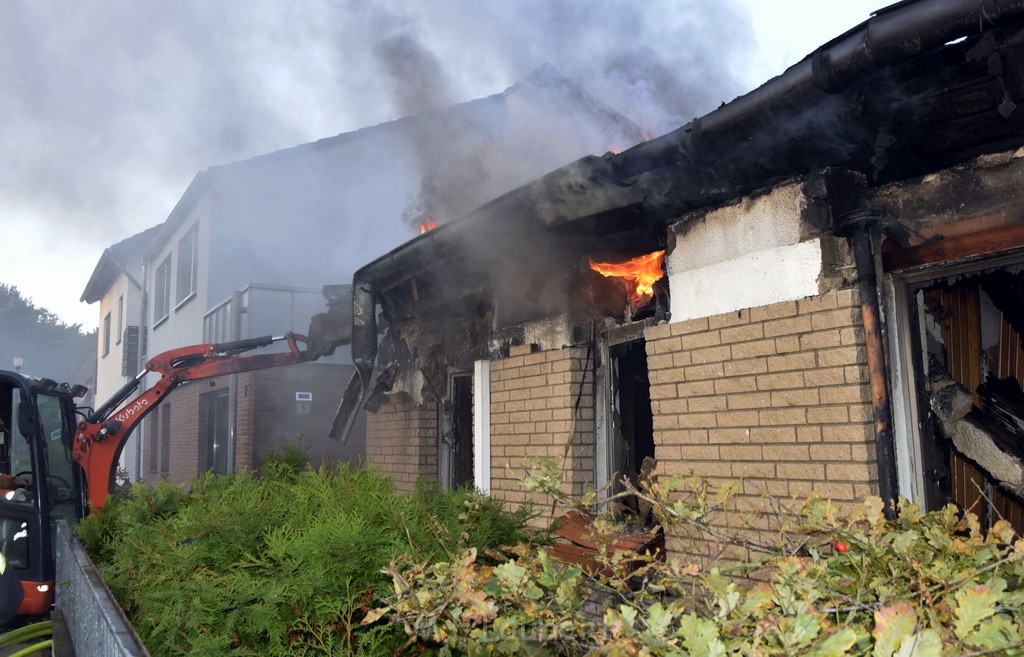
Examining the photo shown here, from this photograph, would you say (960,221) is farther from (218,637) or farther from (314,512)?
(218,637)

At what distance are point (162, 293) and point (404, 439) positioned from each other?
1461 centimetres

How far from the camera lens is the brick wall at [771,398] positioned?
3480 millimetres

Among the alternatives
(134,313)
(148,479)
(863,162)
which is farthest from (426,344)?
(134,313)

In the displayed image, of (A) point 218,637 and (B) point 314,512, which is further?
(B) point 314,512

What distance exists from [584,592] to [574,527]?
10.1 ft

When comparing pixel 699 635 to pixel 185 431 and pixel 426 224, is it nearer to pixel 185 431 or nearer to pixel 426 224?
pixel 426 224

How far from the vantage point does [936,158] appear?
11.4 ft

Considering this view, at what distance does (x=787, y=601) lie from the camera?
1.33 m

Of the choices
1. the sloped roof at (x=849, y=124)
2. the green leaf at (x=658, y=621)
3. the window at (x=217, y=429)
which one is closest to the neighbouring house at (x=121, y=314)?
the window at (x=217, y=429)

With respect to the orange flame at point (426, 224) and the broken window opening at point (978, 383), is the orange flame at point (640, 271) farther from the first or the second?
the orange flame at point (426, 224)

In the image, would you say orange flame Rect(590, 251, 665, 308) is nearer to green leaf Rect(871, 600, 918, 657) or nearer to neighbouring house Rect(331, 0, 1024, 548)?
neighbouring house Rect(331, 0, 1024, 548)

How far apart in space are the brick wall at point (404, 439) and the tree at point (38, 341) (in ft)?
167

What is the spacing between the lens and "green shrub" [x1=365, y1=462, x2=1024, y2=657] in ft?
3.96

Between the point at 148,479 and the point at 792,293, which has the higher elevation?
the point at 792,293
